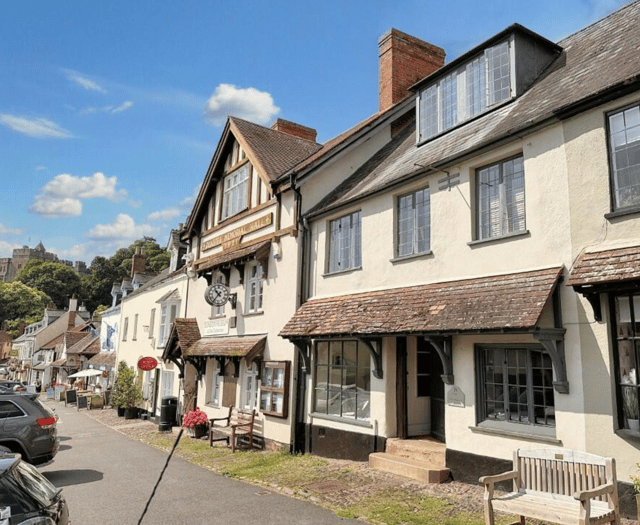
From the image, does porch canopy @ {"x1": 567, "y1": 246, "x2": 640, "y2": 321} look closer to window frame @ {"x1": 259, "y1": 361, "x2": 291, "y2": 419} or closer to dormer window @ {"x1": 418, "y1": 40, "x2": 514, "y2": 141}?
dormer window @ {"x1": 418, "y1": 40, "x2": 514, "y2": 141}

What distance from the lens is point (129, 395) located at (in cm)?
2622

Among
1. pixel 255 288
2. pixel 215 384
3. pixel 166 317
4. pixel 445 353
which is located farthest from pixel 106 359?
pixel 445 353

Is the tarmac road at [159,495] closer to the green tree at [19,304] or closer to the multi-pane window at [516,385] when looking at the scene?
the multi-pane window at [516,385]

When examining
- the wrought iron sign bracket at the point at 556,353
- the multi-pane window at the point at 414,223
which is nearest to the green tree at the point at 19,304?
the multi-pane window at the point at 414,223

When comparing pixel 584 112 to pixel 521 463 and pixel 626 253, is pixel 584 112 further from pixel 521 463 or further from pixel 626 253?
pixel 521 463

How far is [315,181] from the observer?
15.3 meters

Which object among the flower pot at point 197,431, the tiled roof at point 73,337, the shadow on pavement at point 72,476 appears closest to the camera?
the shadow on pavement at point 72,476

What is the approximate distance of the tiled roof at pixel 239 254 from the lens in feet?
51.8

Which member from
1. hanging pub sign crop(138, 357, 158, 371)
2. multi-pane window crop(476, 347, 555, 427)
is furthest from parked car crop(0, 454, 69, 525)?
hanging pub sign crop(138, 357, 158, 371)

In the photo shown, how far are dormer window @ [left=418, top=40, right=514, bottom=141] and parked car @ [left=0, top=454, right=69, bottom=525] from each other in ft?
35.6

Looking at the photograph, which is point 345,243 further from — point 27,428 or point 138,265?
point 138,265

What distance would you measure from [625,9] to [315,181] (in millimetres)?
8582

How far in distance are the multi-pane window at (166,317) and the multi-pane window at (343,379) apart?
11.8m

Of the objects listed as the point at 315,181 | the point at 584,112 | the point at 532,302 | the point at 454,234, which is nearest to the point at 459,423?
the point at 532,302
